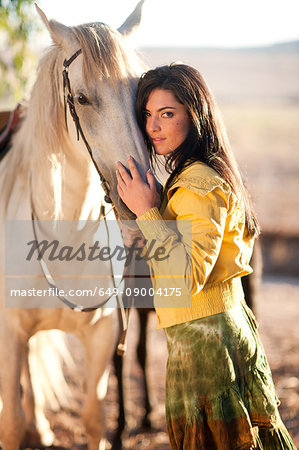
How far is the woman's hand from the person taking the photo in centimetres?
138

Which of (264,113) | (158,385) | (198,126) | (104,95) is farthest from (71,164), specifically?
(264,113)

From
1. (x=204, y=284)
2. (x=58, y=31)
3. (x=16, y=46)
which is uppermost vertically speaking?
(x=16, y=46)

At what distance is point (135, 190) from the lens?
1.40m

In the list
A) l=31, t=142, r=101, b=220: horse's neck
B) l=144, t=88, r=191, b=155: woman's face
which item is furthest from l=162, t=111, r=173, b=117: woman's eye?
l=31, t=142, r=101, b=220: horse's neck

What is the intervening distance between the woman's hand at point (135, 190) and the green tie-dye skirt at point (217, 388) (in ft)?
1.27

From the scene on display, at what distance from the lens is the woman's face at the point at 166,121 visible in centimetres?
141

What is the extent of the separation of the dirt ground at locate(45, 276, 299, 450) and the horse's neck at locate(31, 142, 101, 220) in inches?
60.6

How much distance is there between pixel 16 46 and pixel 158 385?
3.23 meters

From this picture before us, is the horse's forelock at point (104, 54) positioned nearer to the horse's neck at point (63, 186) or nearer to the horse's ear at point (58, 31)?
the horse's ear at point (58, 31)

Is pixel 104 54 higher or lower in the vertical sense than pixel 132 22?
lower

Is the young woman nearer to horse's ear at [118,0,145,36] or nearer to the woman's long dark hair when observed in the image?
the woman's long dark hair

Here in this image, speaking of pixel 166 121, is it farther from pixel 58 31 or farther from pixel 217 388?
pixel 217 388

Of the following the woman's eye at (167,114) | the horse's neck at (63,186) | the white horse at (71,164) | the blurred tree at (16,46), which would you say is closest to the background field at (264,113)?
the blurred tree at (16,46)

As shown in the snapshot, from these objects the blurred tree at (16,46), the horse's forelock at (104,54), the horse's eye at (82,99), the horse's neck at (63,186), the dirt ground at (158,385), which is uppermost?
the blurred tree at (16,46)
